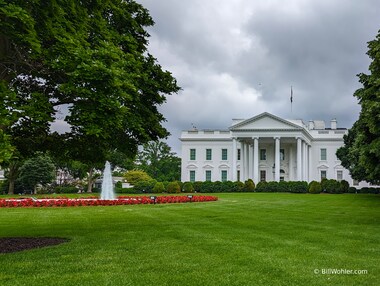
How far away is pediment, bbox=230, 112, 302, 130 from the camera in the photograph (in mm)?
59156

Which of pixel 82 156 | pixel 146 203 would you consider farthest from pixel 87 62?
pixel 146 203

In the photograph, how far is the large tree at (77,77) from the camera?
27.3 feet

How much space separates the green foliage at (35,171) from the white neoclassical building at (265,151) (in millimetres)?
20792

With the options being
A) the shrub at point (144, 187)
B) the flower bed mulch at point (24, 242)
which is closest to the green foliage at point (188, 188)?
the shrub at point (144, 187)

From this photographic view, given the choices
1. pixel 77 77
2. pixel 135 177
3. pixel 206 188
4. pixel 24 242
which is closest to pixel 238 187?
pixel 206 188

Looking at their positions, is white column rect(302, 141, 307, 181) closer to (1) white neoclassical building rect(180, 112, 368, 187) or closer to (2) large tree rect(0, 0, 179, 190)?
(1) white neoclassical building rect(180, 112, 368, 187)

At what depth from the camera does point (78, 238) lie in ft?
39.3

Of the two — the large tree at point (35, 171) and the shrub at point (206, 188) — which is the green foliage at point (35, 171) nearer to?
the large tree at point (35, 171)

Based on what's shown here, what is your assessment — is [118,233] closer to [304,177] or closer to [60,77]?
[60,77]

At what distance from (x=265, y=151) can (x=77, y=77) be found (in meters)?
60.2

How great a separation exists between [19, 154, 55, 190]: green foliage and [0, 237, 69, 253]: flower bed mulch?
51004mm

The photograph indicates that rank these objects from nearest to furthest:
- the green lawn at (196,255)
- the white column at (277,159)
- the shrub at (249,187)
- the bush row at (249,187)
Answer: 1. the green lawn at (196,255)
2. the bush row at (249,187)
3. the shrub at (249,187)
4. the white column at (277,159)

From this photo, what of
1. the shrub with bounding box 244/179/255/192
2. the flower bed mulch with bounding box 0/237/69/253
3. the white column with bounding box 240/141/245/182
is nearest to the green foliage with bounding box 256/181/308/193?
the shrub with bounding box 244/179/255/192

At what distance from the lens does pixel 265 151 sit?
220ft
